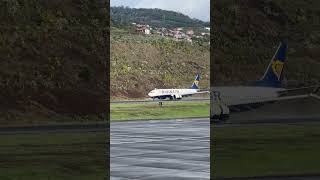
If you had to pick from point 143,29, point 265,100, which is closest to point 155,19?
point 143,29

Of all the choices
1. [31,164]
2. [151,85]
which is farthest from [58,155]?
[151,85]

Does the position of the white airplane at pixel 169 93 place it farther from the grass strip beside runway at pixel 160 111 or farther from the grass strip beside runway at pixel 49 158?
the grass strip beside runway at pixel 49 158

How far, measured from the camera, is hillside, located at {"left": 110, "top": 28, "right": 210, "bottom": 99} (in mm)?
69125

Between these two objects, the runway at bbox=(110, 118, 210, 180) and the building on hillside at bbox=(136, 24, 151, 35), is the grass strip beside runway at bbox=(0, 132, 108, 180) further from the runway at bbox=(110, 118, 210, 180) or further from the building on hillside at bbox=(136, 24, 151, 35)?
the building on hillside at bbox=(136, 24, 151, 35)

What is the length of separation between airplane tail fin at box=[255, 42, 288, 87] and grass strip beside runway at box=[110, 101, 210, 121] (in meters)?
12.7

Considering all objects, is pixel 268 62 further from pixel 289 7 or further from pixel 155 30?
pixel 155 30

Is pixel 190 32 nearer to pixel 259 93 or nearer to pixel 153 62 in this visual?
pixel 153 62

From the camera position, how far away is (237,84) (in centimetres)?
3869

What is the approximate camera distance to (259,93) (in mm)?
35500

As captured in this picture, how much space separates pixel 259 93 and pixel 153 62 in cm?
3979

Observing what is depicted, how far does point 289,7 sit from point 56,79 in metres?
17.0

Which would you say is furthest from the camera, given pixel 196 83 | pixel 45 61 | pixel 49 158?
pixel 196 83

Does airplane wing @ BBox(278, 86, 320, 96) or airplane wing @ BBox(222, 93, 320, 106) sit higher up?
airplane wing @ BBox(278, 86, 320, 96)

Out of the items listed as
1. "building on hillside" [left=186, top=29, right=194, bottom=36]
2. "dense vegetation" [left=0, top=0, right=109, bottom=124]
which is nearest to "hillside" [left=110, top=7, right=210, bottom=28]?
"building on hillside" [left=186, top=29, right=194, bottom=36]
